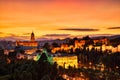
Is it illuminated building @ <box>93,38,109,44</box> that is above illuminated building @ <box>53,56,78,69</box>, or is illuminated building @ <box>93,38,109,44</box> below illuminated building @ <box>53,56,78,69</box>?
above

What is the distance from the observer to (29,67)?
1144 inches

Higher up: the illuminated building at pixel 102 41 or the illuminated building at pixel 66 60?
the illuminated building at pixel 102 41

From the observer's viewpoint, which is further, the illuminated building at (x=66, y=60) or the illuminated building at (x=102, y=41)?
the illuminated building at (x=102, y=41)

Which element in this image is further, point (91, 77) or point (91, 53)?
point (91, 53)

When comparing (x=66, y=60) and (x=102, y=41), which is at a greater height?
(x=102, y=41)

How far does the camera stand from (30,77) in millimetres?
25016

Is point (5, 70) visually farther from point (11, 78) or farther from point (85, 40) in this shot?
point (85, 40)

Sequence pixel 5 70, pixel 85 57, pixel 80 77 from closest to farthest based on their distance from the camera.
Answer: pixel 5 70 → pixel 80 77 → pixel 85 57

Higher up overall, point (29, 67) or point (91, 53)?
point (29, 67)

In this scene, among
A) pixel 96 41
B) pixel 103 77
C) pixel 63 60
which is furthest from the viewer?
pixel 96 41

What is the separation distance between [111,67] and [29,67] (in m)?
28.6

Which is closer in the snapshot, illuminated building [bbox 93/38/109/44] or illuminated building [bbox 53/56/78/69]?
illuminated building [bbox 53/56/78/69]

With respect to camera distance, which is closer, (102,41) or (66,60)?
(66,60)

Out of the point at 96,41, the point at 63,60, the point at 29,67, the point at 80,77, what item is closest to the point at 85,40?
the point at 96,41
